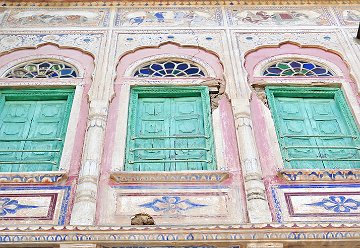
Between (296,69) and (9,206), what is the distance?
431cm

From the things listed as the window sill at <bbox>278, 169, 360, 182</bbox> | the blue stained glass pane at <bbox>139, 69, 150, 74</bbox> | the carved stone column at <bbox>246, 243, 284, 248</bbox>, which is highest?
the blue stained glass pane at <bbox>139, 69, 150, 74</bbox>

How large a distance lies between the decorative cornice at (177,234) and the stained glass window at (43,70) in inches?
121

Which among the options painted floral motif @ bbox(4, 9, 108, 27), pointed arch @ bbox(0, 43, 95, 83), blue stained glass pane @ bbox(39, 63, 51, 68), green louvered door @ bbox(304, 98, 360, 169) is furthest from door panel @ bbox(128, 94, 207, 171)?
painted floral motif @ bbox(4, 9, 108, 27)

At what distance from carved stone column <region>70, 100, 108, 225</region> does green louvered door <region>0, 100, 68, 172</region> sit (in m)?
0.39

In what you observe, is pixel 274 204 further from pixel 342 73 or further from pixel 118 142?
pixel 342 73

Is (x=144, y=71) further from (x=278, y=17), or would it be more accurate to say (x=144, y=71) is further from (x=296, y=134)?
(x=278, y=17)

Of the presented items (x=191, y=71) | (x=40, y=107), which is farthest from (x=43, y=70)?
(x=191, y=71)

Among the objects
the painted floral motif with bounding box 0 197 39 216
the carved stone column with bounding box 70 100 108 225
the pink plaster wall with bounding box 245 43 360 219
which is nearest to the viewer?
the carved stone column with bounding box 70 100 108 225

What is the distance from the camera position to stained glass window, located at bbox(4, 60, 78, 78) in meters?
7.80

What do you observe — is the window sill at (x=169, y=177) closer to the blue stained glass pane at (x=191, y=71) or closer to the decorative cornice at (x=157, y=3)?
the blue stained glass pane at (x=191, y=71)

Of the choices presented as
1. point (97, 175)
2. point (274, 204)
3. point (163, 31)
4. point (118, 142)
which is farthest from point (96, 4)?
point (274, 204)

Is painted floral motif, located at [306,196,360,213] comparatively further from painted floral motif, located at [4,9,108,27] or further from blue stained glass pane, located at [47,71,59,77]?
painted floral motif, located at [4,9,108,27]

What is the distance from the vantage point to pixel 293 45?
8.49 m

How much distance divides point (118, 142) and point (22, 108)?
1539mm
